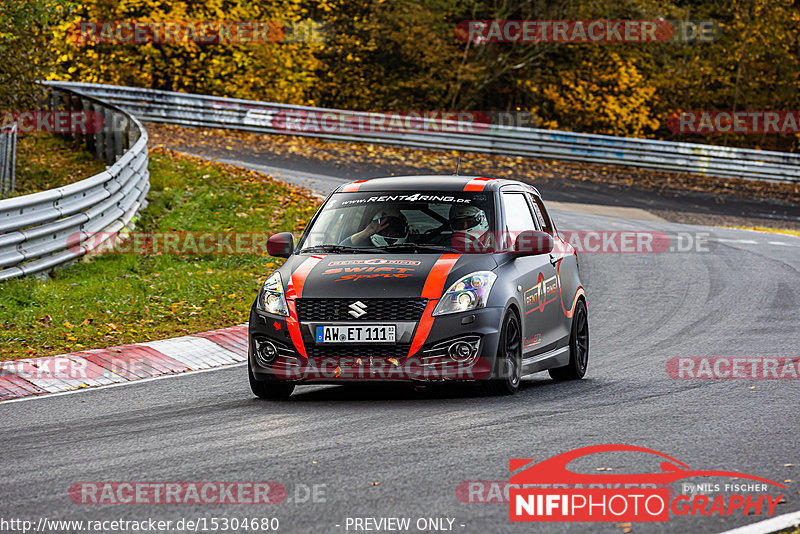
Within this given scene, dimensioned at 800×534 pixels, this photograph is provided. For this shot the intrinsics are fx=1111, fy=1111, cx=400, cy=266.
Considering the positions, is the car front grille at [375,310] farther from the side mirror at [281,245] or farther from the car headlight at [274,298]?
the side mirror at [281,245]

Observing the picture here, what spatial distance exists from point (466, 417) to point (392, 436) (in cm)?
77

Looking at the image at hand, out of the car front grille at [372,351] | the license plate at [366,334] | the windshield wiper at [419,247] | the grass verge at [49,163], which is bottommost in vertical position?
the grass verge at [49,163]

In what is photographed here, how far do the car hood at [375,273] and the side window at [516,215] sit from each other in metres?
0.66

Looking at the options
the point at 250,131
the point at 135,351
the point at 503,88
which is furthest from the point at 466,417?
the point at 503,88

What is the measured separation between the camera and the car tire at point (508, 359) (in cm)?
803

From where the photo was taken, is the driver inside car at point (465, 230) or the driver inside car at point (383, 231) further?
the driver inside car at point (383, 231)

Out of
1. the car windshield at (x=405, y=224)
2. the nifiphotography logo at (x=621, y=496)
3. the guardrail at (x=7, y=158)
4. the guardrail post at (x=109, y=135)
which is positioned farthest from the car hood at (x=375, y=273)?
the guardrail post at (x=109, y=135)

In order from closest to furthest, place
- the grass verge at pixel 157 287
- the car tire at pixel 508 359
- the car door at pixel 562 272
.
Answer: the car tire at pixel 508 359 < the car door at pixel 562 272 < the grass verge at pixel 157 287

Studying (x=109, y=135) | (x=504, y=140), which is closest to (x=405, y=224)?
(x=109, y=135)

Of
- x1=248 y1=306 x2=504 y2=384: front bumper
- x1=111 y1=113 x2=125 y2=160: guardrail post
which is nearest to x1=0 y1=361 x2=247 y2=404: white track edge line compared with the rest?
x1=248 y1=306 x2=504 y2=384: front bumper

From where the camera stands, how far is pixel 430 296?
310 inches

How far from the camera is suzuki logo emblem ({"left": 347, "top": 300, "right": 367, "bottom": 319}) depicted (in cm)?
781

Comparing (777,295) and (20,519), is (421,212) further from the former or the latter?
(777,295)

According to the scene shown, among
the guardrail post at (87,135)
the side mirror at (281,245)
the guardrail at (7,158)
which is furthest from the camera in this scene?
the guardrail post at (87,135)
